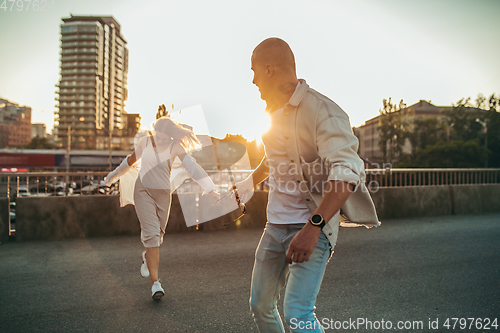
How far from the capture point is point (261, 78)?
204cm

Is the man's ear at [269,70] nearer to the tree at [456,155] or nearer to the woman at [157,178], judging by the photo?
the woman at [157,178]

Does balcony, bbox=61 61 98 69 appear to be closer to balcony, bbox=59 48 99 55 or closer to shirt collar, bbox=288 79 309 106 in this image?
balcony, bbox=59 48 99 55

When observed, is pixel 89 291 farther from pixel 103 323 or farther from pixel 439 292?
pixel 439 292

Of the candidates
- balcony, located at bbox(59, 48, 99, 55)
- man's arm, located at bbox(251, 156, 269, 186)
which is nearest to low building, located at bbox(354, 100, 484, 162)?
man's arm, located at bbox(251, 156, 269, 186)

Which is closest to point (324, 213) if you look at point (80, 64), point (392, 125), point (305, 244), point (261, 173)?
point (305, 244)

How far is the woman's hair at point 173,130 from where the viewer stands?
423cm

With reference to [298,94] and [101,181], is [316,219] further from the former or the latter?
[101,181]

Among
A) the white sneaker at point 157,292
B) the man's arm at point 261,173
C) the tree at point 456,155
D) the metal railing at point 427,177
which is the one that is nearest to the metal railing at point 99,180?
the metal railing at point 427,177

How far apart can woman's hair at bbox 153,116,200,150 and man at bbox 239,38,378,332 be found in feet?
7.63

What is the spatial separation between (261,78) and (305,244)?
0.95m

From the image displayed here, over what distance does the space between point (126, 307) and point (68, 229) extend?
4344 millimetres

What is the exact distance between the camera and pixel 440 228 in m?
8.03

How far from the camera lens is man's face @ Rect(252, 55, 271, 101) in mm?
2012

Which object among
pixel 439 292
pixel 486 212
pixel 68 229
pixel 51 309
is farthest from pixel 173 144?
pixel 486 212
